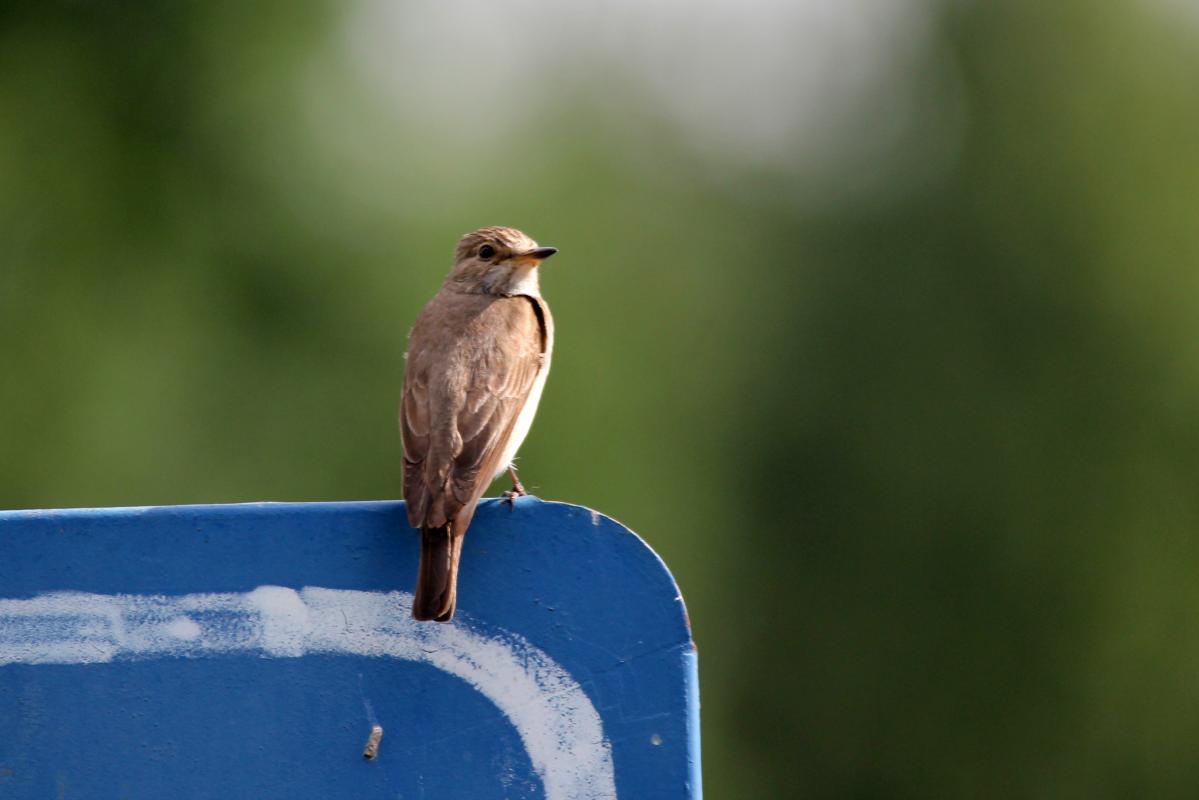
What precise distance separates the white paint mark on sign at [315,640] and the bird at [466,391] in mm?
79

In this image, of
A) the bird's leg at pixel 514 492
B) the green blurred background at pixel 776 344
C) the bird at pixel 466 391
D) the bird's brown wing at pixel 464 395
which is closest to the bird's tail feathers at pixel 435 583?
the bird at pixel 466 391

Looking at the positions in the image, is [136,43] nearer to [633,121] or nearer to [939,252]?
[633,121]

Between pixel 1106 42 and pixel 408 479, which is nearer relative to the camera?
pixel 408 479

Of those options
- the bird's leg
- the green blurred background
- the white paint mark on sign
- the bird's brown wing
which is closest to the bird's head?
the bird's brown wing

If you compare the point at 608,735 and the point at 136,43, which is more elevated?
the point at 136,43

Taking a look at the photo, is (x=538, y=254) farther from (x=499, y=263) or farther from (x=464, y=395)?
(x=464, y=395)

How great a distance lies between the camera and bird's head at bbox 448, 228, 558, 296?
22.7 ft

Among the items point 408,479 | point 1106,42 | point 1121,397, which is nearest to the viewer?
point 408,479

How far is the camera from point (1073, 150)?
2903 cm

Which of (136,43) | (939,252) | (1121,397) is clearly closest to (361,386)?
(136,43)

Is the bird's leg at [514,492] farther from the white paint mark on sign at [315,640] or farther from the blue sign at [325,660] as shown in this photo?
the white paint mark on sign at [315,640]

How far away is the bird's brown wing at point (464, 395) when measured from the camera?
4219 mm

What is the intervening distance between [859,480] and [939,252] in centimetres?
504

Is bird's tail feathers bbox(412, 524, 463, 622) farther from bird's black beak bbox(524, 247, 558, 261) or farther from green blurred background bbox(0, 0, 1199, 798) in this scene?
green blurred background bbox(0, 0, 1199, 798)
